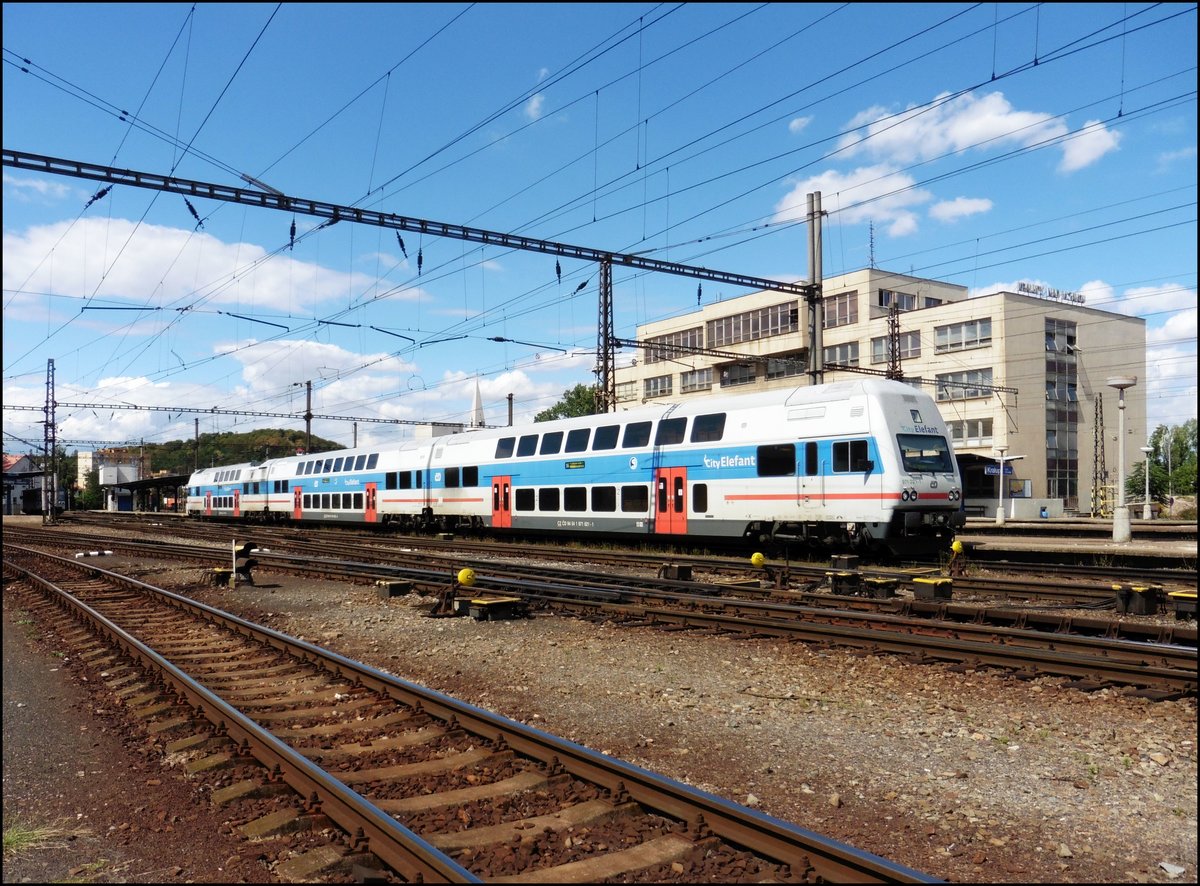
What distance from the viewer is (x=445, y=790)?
5.47 metres

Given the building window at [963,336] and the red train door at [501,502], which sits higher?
the building window at [963,336]

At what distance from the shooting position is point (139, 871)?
455 centimetres

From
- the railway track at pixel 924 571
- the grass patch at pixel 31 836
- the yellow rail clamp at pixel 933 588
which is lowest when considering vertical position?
the grass patch at pixel 31 836

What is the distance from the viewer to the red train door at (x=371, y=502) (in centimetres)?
3391

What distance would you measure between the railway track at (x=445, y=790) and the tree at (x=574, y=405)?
73.5 m

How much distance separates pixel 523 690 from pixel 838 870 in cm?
439

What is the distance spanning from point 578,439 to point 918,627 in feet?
46.9

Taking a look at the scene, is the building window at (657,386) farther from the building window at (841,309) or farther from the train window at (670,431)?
the train window at (670,431)

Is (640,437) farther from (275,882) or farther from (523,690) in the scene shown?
(275,882)

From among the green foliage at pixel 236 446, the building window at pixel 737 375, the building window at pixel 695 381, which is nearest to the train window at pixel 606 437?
the building window at pixel 737 375

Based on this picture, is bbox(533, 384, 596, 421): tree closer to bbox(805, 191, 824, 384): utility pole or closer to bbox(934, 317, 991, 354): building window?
bbox(934, 317, 991, 354): building window

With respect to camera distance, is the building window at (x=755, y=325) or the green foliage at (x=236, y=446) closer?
the building window at (x=755, y=325)

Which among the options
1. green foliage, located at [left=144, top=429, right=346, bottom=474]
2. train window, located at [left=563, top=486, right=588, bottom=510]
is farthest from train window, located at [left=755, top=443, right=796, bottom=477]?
green foliage, located at [left=144, top=429, right=346, bottom=474]

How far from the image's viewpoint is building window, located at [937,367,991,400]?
4925cm
